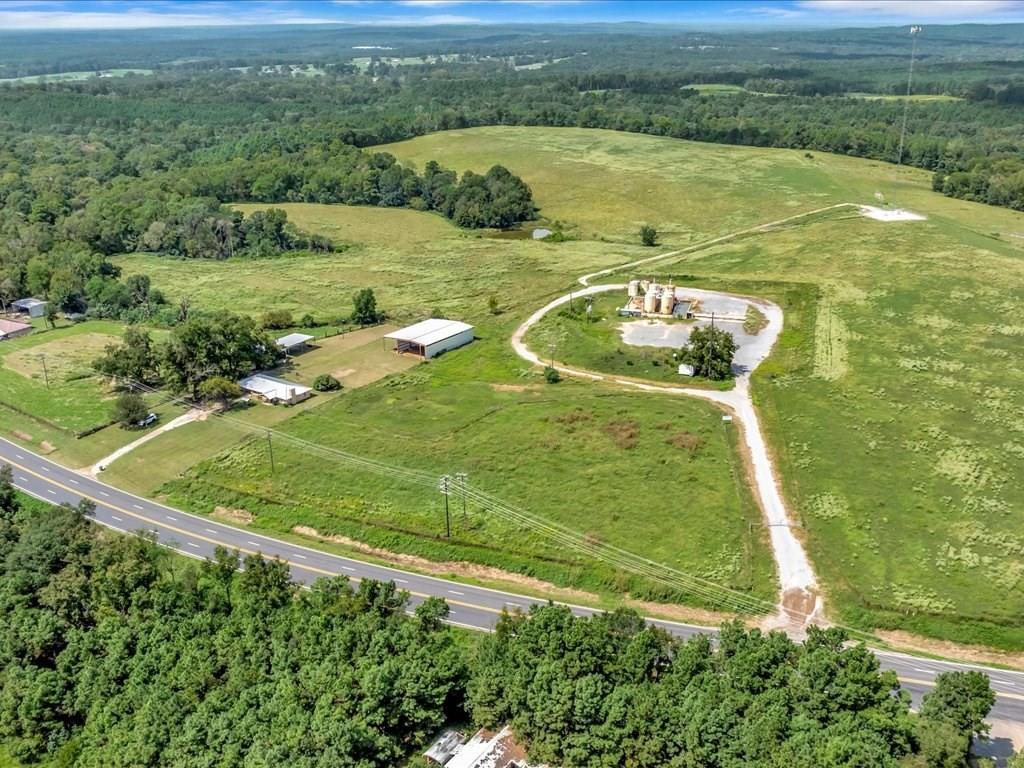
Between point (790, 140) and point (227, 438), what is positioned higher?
point (790, 140)

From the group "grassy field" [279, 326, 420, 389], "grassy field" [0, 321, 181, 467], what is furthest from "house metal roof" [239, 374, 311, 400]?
"grassy field" [0, 321, 181, 467]

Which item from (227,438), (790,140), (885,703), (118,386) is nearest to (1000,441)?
(885,703)

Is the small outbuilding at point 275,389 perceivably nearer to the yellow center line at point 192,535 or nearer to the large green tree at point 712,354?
the yellow center line at point 192,535

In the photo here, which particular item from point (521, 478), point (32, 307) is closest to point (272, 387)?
point (521, 478)

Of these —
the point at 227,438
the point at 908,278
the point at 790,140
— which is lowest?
the point at 227,438

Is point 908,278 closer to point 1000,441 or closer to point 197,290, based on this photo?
point 1000,441

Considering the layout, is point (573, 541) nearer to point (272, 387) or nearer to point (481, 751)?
point (481, 751)

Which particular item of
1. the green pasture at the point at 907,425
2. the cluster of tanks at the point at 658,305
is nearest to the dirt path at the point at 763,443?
the green pasture at the point at 907,425

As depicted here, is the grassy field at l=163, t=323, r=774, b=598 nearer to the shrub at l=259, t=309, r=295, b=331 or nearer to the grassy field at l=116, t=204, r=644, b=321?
the shrub at l=259, t=309, r=295, b=331
